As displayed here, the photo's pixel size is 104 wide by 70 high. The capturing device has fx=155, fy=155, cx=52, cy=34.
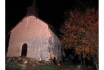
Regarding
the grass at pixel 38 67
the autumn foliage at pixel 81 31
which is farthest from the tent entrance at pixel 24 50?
the autumn foliage at pixel 81 31

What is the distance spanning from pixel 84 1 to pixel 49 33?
891 mm

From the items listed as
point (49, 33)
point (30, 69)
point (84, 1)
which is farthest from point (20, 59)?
point (84, 1)

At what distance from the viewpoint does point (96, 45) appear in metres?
2.61

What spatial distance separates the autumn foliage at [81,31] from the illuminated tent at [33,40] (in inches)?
8.0

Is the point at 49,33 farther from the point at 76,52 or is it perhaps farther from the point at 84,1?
the point at 84,1

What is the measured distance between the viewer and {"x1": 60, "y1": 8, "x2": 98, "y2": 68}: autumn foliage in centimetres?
263

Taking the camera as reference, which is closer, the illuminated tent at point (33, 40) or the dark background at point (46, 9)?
the illuminated tent at point (33, 40)

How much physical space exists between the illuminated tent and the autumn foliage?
0.67 ft

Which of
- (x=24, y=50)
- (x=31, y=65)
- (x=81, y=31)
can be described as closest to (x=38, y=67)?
(x=31, y=65)

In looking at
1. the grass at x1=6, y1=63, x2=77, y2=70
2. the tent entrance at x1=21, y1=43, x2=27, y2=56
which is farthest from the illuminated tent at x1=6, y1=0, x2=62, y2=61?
the grass at x1=6, y1=63, x2=77, y2=70

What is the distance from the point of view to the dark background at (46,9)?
2.78 meters

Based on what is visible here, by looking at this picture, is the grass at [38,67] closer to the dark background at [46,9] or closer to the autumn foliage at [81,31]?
the autumn foliage at [81,31]

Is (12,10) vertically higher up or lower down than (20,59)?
higher up

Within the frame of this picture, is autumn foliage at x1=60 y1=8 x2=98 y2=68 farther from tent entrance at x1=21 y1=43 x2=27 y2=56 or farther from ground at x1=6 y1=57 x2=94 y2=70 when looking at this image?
tent entrance at x1=21 y1=43 x2=27 y2=56
